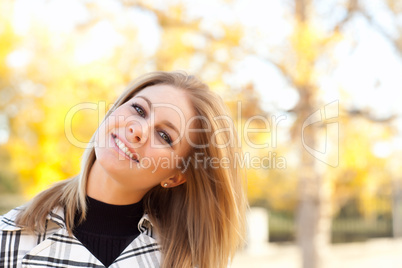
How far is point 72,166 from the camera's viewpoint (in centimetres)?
624

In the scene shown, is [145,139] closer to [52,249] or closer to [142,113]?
[142,113]

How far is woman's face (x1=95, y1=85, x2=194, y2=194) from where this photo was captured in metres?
1.85

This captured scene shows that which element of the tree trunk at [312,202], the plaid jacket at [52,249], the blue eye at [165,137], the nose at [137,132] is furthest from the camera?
the tree trunk at [312,202]

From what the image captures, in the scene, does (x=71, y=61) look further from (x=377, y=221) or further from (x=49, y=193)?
(x=377, y=221)

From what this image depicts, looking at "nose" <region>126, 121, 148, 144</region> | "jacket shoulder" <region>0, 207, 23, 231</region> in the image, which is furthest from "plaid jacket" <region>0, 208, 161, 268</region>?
"nose" <region>126, 121, 148, 144</region>

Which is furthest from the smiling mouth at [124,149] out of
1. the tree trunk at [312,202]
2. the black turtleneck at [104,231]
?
the tree trunk at [312,202]

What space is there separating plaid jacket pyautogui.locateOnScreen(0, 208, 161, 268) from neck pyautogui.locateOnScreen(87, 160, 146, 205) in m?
0.15

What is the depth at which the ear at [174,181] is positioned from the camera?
2.20 metres

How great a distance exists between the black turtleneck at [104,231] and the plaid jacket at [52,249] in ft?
0.13

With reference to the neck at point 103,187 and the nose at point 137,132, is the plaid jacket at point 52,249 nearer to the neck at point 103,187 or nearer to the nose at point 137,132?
the neck at point 103,187

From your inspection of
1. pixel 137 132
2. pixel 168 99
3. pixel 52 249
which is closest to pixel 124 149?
pixel 137 132

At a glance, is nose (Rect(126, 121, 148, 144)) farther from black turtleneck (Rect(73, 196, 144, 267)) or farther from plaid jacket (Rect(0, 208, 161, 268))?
plaid jacket (Rect(0, 208, 161, 268))

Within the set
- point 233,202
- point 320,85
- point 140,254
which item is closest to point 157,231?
point 140,254

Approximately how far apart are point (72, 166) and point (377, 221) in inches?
423
